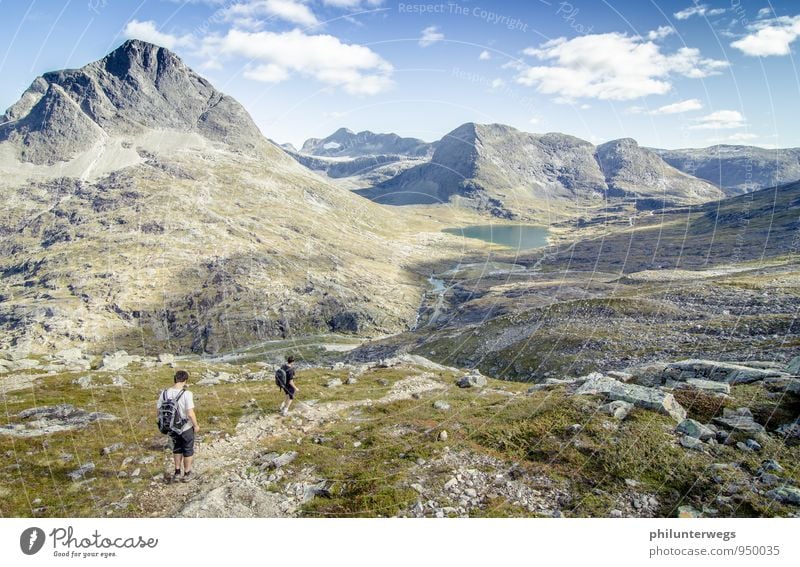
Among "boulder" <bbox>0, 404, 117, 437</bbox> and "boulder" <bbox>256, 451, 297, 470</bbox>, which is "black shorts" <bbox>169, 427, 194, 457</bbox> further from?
"boulder" <bbox>0, 404, 117, 437</bbox>

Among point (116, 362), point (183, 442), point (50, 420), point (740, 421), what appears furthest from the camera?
point (116, 362)

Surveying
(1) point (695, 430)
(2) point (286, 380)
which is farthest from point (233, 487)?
(1) point (695, 430)

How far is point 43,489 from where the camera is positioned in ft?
52.3

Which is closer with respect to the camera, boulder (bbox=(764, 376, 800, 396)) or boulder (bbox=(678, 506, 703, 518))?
boulder (bbox=(678, 506, 703, 518))

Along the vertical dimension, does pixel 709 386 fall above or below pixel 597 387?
below

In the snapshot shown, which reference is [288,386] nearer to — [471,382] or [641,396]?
[471,382]

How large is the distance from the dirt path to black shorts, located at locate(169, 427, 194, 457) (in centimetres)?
125

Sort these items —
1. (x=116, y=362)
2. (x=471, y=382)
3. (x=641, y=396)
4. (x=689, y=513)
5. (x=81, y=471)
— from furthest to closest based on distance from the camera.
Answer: (x=116, y=362)
(x=471, y=382)
(x=641, y=396)
(x=81, y=471)
(x=689, y=513)

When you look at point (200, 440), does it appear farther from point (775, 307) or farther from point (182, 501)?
point (775, 307)

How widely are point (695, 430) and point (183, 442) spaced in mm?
20070

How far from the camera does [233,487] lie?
15.6 metres

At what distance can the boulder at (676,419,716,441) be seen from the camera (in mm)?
17094

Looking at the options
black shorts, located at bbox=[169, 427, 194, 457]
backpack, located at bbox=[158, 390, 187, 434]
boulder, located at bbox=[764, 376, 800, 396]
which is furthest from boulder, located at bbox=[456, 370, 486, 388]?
backpack, located at bbox=[158, 390, 187, 434]

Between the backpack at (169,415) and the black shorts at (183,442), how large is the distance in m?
0.43
